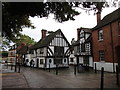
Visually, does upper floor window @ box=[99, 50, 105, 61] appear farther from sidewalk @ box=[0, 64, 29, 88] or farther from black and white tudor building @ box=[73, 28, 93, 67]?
sidewalk @ box=[0, 64, 29, 88]

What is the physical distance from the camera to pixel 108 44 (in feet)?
61.3

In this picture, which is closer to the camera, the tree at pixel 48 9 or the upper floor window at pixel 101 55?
the tree at pixel 48 9

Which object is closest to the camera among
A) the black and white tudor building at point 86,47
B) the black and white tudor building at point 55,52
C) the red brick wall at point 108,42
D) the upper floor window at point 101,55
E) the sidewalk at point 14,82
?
the sidewalk at point 14,82

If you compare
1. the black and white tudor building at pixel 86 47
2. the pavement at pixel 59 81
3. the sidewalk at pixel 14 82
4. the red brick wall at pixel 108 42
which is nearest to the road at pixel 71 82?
the pavement at pixel 59 81

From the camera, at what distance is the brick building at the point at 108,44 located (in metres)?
17.2

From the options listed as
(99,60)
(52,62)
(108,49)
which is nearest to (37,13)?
(108,49)

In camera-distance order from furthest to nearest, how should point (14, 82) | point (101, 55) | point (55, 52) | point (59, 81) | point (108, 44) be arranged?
point (55, 52), point (101, 55), point (108, 44), point (59, 81), point (14, 82)

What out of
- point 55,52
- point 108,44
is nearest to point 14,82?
point 108,44

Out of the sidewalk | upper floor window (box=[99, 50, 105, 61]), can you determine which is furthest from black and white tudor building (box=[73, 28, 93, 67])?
the sidewalk

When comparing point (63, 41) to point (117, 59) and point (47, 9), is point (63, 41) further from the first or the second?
point (47, 9)

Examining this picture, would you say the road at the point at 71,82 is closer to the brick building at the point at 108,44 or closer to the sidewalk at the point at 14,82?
the sidewalk at the point at 14,82

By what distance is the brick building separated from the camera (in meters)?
17.2

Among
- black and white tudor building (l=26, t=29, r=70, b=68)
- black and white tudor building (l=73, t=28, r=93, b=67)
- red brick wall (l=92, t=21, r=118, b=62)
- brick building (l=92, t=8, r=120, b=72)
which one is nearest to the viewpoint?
brick building (l=92, t=8, r=120, b=72)

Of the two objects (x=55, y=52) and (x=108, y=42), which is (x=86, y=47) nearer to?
(x=55, y=52)
